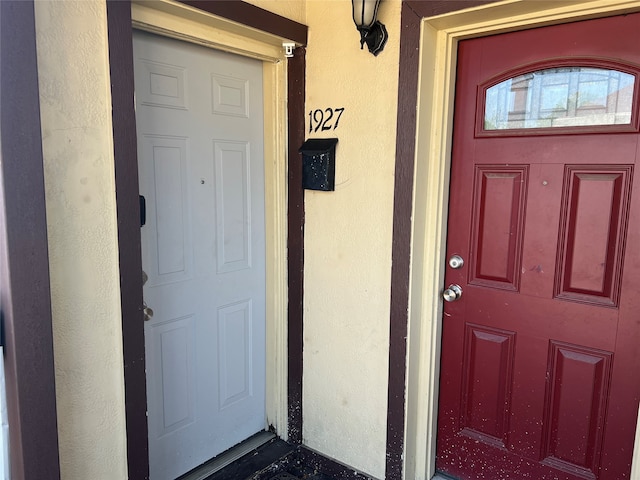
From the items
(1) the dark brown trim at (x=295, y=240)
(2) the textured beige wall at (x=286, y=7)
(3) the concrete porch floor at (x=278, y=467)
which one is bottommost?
(3) the concrete porch floor at (x=278, y=467)

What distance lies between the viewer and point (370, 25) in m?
1.84

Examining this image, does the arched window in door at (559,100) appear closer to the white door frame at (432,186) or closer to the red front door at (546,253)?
the red front door at (546,253)

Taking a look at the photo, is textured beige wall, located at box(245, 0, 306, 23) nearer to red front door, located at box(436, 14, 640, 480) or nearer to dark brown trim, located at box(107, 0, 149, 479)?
dark brown trim, located at box(107, 0, 149, 479)

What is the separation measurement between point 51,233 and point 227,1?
1.07m

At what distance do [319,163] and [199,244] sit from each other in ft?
2.11

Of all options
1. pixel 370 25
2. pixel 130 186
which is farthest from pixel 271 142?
pixel 130 186

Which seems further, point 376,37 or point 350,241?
point 350,241

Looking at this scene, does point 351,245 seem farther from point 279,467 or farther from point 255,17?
point 279,467

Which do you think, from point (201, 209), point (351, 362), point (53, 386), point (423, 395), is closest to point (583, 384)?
point (423, 395)

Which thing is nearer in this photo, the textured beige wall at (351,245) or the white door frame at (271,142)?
the white door frame at (271,142)

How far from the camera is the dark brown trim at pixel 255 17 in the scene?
5.75ft

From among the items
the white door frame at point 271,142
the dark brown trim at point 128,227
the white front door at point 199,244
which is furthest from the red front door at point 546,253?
the dark brown trim at point 128,227

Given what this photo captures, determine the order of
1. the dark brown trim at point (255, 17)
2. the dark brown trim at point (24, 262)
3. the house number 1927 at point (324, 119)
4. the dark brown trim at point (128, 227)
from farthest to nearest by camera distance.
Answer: the house number 1927 at point (324, 119), the dark brown trim at point (255, 17), the dark brown trim at point (128, 227), the dark brown trim at point (24, 262)

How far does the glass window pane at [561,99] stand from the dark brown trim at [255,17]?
87 centimetres
